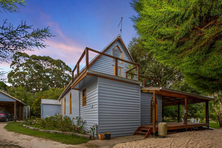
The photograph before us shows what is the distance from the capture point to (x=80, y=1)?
1066 centimetres

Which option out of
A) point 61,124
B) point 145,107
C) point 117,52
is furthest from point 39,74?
point 145,107

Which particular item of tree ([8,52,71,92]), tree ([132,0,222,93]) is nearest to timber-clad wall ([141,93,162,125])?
tree ([132,0,222,93])

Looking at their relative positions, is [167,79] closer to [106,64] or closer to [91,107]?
[106,64]

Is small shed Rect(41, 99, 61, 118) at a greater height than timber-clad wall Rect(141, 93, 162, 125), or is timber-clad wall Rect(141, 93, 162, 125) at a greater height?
timber-clad wall Rect(141, 93, 162, 125)

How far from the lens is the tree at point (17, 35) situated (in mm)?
4113

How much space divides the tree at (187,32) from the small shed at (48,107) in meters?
21.9

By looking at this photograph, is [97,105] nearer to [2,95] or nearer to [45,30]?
[45,30]

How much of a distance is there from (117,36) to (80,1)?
571 cm

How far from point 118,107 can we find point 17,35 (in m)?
6.66

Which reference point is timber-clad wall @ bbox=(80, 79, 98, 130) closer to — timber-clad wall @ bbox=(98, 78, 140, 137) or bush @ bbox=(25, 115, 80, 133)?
timber-clad wall @ bbox=(98, 78, 140, 137)

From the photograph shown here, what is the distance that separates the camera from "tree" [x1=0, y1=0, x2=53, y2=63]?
411cm

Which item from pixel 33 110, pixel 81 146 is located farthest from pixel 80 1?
pixel 33 110

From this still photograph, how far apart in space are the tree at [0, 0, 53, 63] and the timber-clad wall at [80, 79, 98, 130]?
4.92m

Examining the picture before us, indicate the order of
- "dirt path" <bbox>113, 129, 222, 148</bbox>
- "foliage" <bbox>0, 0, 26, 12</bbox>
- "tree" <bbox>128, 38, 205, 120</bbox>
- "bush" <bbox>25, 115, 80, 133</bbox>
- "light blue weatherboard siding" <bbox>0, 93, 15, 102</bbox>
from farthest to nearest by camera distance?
"light blue weatherboard siding" <bbox>0, 93, 15, 102</bbox>
"tree" <bbox>128, 38, 205, 120</bbox>
"bush" <bbox>25, 115, 80, 133</bbox>
"dirt path" <bbox>113, 129, 222, 148</bbox>
"foliage" <bbox>0, 0, 26, 12</bbox>
